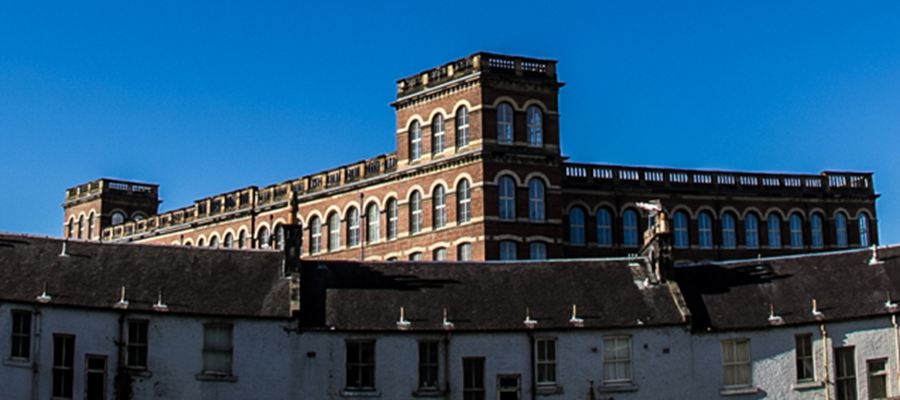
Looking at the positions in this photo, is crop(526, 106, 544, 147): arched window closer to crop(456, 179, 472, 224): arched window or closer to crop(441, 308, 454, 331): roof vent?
crop(456, 179, 472, 224): arched window

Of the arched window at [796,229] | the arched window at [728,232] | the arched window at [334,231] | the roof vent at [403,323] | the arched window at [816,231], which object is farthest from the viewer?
the arched window at [816,231]

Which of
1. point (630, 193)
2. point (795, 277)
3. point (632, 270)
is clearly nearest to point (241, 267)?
point (632, 270)

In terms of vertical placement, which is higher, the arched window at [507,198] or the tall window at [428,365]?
the arched window at [507,198]

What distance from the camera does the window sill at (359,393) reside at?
5188 cm

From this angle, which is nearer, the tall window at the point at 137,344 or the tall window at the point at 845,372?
the tall window at the point at 137,344

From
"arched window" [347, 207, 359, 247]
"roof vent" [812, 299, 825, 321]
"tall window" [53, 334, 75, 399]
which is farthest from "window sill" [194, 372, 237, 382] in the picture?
"arched window" [347, 207, 359, 247]

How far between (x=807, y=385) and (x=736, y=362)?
257 cm

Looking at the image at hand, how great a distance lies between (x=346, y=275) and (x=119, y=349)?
9.13m

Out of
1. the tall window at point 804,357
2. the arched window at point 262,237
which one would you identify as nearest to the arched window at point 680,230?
the arched window at point 262,237

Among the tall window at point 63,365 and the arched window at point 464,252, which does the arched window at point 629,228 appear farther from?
the tall window at point 63,365

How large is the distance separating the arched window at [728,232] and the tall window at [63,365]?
1866 inches

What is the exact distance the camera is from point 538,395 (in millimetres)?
52750

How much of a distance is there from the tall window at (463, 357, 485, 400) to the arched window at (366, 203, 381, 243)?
3202cm

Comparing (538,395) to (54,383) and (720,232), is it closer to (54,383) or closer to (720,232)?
(54,383)
